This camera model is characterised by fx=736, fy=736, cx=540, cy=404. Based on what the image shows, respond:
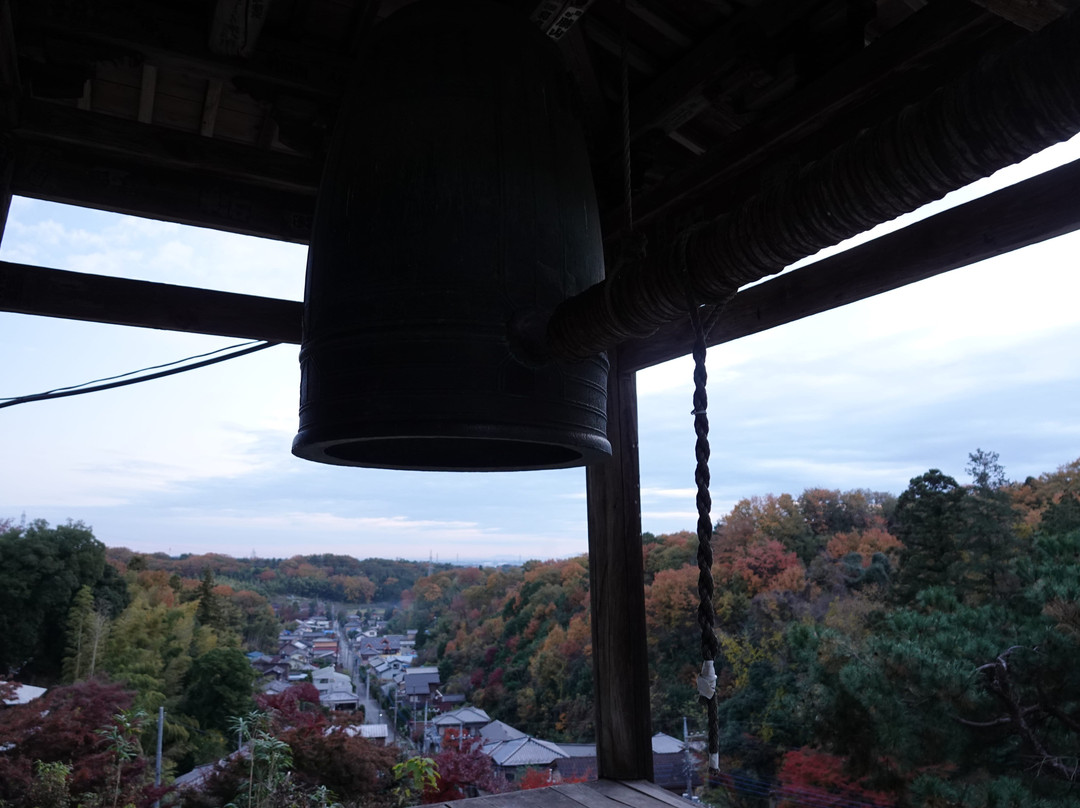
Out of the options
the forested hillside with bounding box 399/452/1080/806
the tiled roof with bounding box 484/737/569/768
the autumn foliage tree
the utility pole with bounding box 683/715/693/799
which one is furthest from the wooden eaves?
the tiled roof with bounding box 484/737/569/768

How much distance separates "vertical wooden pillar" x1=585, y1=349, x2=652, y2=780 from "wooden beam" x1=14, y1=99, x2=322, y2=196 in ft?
5.35

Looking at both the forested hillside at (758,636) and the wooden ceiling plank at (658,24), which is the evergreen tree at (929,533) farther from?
A: the wooden ceiling plank at (658,24)

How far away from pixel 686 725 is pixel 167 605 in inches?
401

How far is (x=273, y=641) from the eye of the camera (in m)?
14.3

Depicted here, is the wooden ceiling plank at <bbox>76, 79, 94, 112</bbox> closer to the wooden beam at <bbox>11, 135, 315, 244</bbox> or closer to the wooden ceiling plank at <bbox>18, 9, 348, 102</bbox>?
the wooden beam at <bbox>11, 135, 315, 244</bbox>

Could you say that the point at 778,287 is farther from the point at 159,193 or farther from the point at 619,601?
the point at 159,193

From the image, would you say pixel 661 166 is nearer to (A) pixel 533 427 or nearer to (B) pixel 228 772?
(A) pixel 533 427

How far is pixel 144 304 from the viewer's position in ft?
9.69

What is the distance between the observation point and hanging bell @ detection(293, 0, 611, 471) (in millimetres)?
1529

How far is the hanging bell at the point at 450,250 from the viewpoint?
153 cm

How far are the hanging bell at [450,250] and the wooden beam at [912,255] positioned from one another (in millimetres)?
1141

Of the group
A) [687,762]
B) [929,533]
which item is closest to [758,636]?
[687,762]

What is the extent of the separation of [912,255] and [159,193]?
280cm

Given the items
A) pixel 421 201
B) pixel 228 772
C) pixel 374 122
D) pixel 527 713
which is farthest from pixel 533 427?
pixel 527 713
